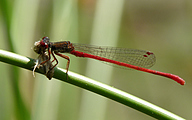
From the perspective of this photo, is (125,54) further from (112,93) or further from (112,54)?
(112,93)

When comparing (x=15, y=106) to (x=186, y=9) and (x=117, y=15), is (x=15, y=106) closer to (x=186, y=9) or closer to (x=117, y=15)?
(x=117, y=15)

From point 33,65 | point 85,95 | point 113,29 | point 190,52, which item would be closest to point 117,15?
point 113,29

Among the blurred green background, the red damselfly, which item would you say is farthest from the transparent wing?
the blurred green background

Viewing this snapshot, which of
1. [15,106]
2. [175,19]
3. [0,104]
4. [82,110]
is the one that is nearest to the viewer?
[15,106]

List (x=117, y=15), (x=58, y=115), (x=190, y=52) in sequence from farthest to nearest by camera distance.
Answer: (x=190, y=52)
(x=117, y=15)
(x=58, y=115)

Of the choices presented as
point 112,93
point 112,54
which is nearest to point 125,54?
point 112,54
